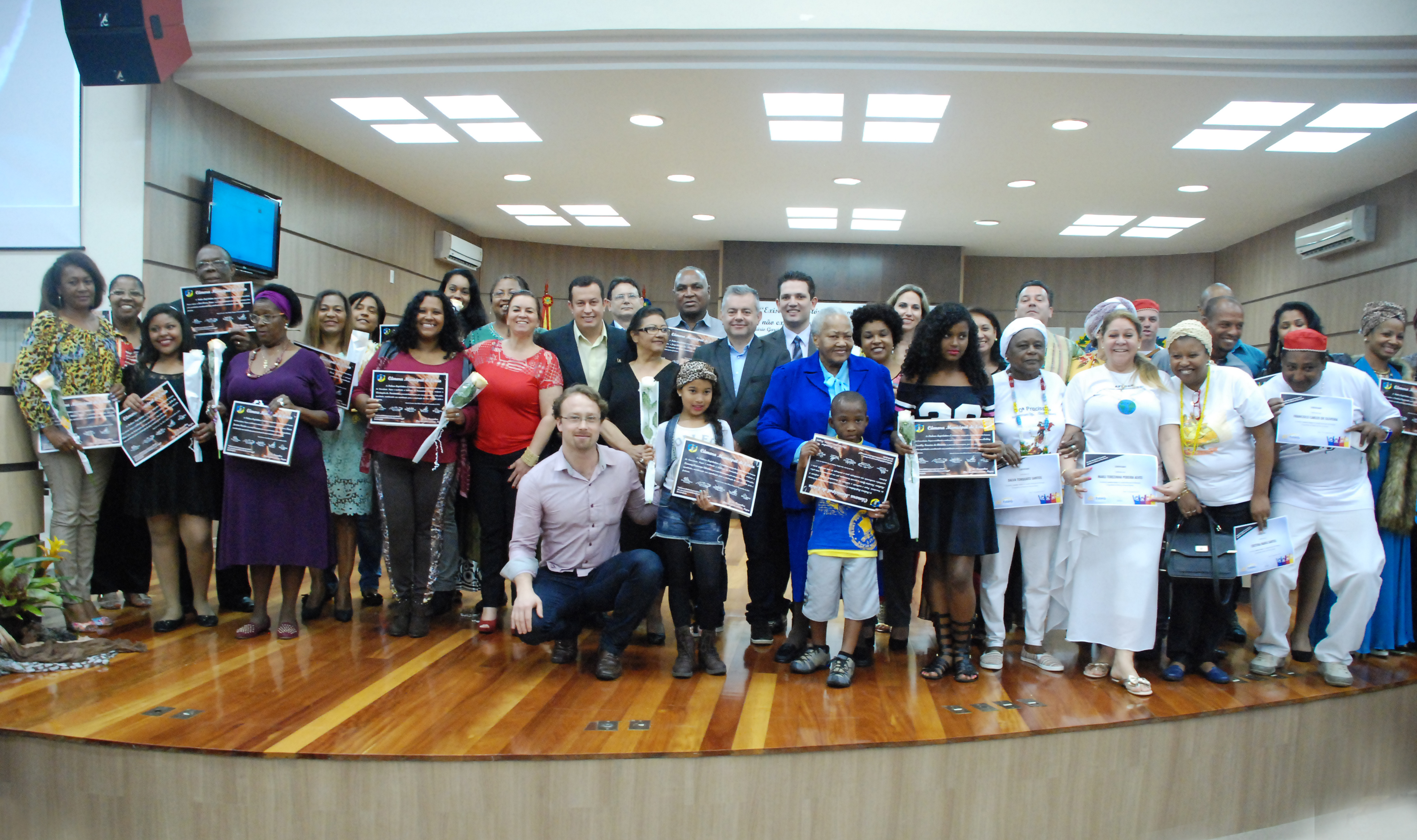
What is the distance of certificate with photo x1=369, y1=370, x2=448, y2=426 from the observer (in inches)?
138

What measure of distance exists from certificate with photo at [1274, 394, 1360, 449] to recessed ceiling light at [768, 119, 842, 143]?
3.97 meters

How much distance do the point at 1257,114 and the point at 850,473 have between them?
4911mm

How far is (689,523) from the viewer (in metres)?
3.21

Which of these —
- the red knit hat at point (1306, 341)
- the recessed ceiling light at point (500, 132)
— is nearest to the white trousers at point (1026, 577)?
the red knit hat at point (1306, 341)

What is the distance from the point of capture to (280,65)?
5426 millimetres

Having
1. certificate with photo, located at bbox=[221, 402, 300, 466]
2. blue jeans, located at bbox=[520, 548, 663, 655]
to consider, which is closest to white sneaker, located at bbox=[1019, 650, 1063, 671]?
→ blue jeans, located at bbox=[520, 548, 663, 655]

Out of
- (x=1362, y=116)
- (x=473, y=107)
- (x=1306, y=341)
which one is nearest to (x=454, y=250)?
(x=473, y=107)

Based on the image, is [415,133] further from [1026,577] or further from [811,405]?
[1026,577]

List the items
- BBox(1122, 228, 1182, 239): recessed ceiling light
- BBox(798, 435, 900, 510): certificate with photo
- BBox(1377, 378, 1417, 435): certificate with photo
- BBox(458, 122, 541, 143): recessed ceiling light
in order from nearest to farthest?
BBox(798, 435, 900, 510): certificate with photo, BBox(1377, 378, 1417, 435): certificate with photo, BBox(458, 122, 541, 143): recessed ceiling light, BBox(1122, 228, 1182, 239): recessed ceiling light

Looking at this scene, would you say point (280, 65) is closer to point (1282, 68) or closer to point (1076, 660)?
point (1076, 660)

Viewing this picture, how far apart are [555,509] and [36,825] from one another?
1739mm

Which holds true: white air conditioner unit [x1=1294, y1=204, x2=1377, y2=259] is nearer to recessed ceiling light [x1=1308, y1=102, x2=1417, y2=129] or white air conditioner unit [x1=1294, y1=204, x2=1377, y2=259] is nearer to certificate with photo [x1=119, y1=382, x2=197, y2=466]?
recessed ceiling light [x1=1308, y1=102, x2=1417, y2=129]

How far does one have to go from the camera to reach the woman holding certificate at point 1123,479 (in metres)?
3.05

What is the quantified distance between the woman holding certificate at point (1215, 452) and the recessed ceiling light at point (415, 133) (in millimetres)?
5521
